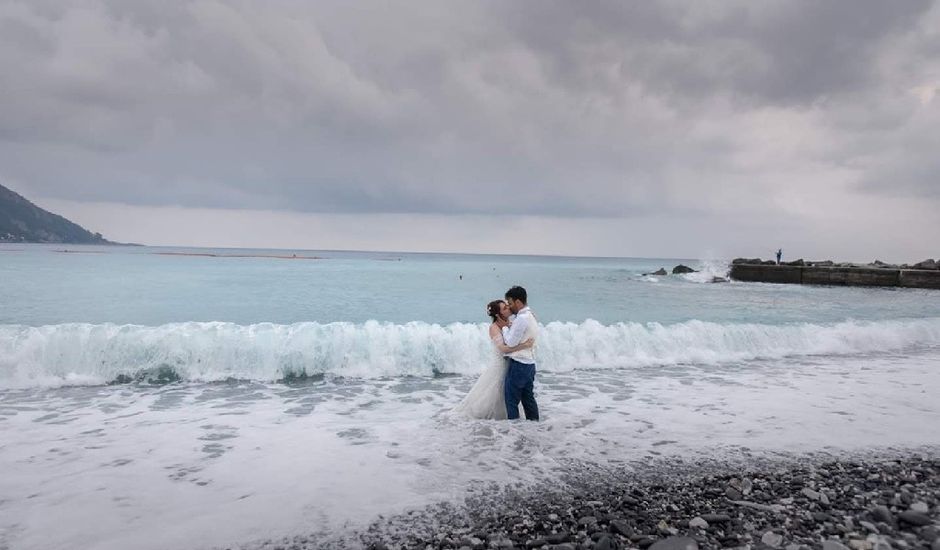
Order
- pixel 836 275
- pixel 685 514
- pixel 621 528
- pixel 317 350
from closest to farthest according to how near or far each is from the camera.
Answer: pixel 621 528
pixel 685 514
pixel 317 350
pixel 836 275

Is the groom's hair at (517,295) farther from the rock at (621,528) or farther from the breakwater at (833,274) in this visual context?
the breakwater at (833,274)

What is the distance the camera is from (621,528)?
4.47 metres

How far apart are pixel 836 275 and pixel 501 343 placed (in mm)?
57892

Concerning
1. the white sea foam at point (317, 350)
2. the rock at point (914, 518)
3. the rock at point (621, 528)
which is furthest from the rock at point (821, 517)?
the white sea foam at point (317, 350)

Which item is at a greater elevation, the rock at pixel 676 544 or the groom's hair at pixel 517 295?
the groom's hair at pixel 517 295

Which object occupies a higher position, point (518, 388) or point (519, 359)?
point (519, 359)

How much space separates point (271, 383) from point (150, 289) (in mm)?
29649

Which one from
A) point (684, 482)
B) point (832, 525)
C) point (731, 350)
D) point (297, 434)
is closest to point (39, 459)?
point (297, 434)

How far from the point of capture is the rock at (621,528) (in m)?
4.40

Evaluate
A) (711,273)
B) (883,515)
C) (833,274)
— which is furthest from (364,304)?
(711,273)

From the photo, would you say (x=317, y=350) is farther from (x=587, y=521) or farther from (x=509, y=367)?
(x=587, y=521)

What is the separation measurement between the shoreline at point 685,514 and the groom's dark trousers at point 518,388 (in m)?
1.98

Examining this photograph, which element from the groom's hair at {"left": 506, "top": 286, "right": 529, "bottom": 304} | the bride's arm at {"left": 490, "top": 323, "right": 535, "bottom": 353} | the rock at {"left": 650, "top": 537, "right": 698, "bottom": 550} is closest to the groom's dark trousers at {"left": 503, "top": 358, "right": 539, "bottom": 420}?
the bride's arm at {"left": 490, "top": 323, "right": 535, "bottom": 353}

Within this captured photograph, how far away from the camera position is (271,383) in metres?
12.3
